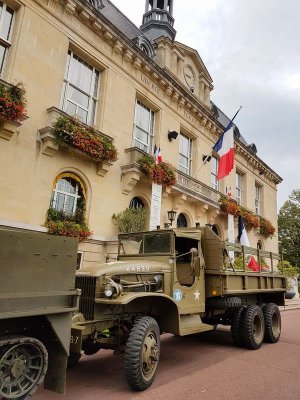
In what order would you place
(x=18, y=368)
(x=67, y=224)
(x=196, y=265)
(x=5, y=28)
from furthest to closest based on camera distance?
(x=5, y=28) < (x=67, y=224) < (x=196, y=265) < (x=18, y=368)

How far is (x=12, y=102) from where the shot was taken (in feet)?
32.2

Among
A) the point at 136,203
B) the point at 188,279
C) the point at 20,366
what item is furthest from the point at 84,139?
the point at 20,366

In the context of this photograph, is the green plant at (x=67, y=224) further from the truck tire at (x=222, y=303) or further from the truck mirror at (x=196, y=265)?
the truck mirror at (x=196, y=265)

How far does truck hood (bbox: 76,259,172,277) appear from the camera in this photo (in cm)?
530

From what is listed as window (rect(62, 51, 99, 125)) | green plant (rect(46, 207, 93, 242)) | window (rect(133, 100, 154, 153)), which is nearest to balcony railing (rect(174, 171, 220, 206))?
window (rect(133, 100, 154, 153))

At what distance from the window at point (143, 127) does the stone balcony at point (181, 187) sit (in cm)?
177

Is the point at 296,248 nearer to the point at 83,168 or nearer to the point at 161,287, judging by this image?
the point at 83,168

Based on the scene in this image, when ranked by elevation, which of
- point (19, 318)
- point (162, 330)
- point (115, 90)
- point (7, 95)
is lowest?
point (162, 330)

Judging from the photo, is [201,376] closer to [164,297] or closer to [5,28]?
[164,297]

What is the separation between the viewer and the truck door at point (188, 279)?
245 inches

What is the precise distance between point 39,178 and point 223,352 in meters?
7.84

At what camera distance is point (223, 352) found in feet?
23.9

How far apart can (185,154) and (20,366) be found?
17.1 meters

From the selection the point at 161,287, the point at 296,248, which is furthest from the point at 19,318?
the point at 296,248
